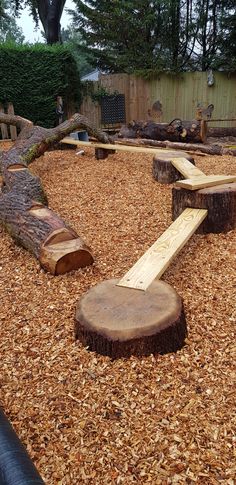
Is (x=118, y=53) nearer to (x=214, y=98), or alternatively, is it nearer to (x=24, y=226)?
(x=214, y=98)

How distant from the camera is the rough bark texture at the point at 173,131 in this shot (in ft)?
25.8

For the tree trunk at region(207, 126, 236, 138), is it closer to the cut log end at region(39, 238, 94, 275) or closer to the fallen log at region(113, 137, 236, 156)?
the fallen log at region(113, 137, 236, 156)

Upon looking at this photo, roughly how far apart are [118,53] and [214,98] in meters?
4.54

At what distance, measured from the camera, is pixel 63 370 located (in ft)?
5.64

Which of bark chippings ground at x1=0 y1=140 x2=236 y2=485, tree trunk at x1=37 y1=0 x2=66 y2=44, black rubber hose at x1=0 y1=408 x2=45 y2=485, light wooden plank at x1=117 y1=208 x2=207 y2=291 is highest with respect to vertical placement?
tree trunk at x1=37 y1=0 x2=66 y2=44

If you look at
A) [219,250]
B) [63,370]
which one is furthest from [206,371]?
[219,250]

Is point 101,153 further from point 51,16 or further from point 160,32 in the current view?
point 51,16

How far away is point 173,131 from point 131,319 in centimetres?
709

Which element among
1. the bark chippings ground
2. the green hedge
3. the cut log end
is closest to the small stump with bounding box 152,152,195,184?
the bark chippings ground

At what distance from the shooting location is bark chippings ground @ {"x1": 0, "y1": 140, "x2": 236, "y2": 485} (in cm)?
130

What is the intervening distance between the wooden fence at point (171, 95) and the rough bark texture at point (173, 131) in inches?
138

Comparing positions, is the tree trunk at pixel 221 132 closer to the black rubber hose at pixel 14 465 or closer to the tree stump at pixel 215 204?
the tree stump at pixel 215 204

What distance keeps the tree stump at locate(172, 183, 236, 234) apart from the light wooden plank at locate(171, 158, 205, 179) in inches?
23.6

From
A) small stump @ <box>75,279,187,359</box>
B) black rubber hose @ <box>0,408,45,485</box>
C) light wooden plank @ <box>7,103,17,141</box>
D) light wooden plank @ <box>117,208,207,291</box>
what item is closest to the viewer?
black rubber hose @ <box>0,408,45,485</box>
